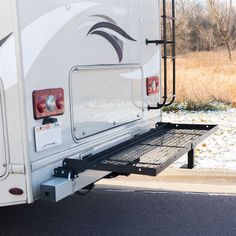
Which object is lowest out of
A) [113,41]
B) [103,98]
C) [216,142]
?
[216,142]

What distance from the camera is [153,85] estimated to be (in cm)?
528

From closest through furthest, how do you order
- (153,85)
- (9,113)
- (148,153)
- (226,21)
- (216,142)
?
(9,113) < (148,153) < (153,85) < (216,142) < (226,21)

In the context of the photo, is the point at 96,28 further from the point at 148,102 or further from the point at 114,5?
the point at 148,102

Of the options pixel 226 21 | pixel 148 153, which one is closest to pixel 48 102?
pixel 148 153

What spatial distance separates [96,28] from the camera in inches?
160

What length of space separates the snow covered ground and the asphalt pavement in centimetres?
122

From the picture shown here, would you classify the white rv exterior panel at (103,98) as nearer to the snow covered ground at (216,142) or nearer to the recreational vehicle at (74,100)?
the recreational vehicle at (74,100)

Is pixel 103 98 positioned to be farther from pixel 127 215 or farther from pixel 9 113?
pixel 127 215

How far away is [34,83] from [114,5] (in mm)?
1400

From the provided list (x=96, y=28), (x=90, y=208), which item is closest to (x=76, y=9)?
(x=96, y=28)

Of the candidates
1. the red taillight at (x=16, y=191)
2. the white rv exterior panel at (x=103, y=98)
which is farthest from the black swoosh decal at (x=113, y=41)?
the red taillight at (x=16, y=191)

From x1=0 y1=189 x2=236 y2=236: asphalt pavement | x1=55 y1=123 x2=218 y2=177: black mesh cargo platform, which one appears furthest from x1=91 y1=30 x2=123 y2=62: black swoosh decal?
x1=0 y1=189 x2=236 y2=236: asphalt pavement

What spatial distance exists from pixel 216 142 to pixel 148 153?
3865mm

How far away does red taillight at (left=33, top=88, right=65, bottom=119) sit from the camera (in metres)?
3.35
